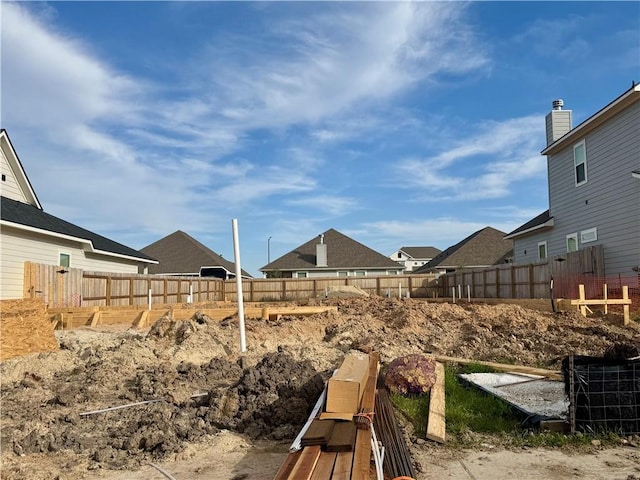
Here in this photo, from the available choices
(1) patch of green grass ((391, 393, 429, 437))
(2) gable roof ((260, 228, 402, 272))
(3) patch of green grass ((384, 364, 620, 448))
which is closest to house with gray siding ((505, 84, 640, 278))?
(3) patch of green grass ((384, 364, 620, 448))

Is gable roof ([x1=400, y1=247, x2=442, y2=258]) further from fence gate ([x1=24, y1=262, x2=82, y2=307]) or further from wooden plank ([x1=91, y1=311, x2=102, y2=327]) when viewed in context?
wooden plank ([x1=91, y1=311, x2=102, y2=327])

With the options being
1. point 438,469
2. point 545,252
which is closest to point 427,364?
point 438,469

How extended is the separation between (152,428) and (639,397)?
4.70m

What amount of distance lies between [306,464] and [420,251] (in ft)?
264

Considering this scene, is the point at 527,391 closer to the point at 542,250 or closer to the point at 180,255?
the point at 542,250

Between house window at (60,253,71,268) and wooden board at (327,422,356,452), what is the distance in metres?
18.4

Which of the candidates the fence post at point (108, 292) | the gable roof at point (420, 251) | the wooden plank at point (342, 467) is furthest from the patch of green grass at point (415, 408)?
the gable roof at point (420, 251)

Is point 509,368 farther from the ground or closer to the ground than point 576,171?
closer to the ground

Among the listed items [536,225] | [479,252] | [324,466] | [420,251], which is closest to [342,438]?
[324,466]

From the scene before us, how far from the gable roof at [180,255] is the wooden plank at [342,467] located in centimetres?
3602

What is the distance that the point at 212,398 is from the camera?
579 centimetres

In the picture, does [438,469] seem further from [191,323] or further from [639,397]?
[191,323]

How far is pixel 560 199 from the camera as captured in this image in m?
19.8

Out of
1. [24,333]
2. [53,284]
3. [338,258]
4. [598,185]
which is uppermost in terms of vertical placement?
[598,185]
